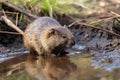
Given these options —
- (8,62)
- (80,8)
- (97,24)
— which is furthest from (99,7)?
(8,62)

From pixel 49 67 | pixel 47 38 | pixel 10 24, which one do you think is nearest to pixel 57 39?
pixel 47 38

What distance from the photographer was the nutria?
6564mm

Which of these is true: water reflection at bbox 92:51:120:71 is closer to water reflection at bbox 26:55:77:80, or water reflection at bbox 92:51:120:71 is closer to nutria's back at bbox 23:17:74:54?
water reflection at bbox 26:55:77:80

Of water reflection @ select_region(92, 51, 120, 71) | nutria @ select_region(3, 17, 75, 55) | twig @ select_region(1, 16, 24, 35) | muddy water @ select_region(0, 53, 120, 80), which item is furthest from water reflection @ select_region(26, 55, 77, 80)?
twig @ select_region(1, 16, 24, 35)

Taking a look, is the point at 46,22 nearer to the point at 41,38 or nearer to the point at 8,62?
the point at 41,38

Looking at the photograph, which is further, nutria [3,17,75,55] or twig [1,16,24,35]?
twig [1,16,24,35]

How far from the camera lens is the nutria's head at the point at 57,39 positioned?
6508 mm

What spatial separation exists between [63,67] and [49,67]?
0.20 metres

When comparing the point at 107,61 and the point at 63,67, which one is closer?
the point at 63,67

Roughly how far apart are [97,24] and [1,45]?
175 centimetres

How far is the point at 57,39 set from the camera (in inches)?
261

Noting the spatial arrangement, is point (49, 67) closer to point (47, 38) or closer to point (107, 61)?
point (107, 61)

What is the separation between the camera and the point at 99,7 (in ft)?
33.7

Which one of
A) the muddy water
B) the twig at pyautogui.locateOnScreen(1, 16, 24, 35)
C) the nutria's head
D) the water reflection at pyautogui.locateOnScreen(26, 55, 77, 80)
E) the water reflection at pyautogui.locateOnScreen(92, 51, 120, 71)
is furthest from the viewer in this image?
the twig at pyautogui.locateOnScreen(1, 16, 24, 35)
